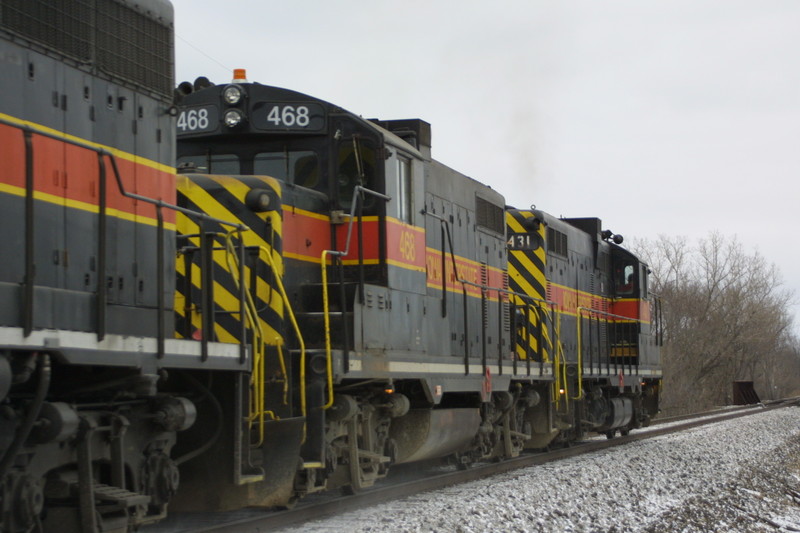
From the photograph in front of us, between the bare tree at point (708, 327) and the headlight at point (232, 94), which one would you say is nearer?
the headlight at point (232, 94)

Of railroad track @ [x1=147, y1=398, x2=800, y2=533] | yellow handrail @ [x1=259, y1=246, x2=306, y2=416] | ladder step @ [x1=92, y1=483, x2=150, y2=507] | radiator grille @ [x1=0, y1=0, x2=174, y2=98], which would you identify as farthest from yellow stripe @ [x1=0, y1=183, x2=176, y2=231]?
railroad track @ [x1=147, y1=398, x2=800, y2=533]

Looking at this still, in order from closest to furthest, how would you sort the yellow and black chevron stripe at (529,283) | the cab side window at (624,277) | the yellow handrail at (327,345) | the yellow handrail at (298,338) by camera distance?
the yellow handrail at (298,338) < the yellow handrail at (327,345) < the yellow and black chevron stripe at (529,283) < the cab side window at (624,277)

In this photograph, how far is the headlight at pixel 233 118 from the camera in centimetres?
899

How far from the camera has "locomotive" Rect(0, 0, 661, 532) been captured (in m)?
5.45

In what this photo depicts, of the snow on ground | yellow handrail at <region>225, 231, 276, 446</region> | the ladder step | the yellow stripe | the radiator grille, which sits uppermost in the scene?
the radiator grille

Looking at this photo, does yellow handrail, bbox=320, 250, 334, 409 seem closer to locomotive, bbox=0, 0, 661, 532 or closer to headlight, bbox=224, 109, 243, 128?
locomotive, bbox=0, 0, 661, 532

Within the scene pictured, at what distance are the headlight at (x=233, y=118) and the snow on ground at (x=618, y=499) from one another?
142 inches

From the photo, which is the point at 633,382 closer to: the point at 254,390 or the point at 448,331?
the point at 448,331

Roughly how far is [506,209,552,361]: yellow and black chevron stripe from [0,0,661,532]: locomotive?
141 mm

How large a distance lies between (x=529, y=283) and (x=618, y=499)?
5436 millimetres

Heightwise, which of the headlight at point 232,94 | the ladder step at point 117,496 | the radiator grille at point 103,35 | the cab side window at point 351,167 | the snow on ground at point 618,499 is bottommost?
the snow on ground at point 618,499

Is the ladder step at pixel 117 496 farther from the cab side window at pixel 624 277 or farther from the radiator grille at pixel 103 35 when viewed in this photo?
the cab side window at pixel 624 277

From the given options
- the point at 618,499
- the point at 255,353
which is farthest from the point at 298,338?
the point at 618,499

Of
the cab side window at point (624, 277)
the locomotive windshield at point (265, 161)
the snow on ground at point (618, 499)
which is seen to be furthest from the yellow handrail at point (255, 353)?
the cab side window at point (624, 277)
